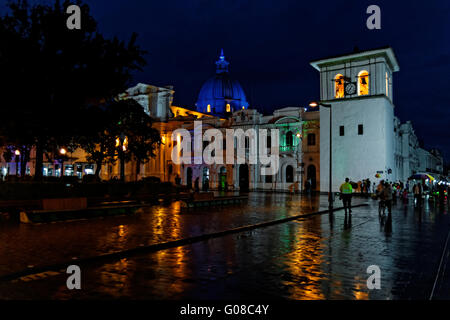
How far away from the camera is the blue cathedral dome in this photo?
78.1 metres

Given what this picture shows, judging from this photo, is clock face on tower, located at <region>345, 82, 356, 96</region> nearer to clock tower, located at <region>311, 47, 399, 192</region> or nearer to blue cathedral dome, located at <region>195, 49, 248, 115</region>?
clock tower, located at <region>311, 47, 399, 192</region>

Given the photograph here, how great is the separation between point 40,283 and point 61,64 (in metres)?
14.7

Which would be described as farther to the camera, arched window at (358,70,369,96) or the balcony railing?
the balcony railing

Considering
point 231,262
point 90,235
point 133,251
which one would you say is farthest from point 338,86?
point 231,262

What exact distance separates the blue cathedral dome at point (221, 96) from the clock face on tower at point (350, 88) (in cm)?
3418

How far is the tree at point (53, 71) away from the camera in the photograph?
1823 cm

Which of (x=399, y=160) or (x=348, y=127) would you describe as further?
(x=399, y=160)

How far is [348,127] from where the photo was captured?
44.5m

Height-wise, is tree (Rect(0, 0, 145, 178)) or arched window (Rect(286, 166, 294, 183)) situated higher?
tree (Rect(0, 0, 145, 178))

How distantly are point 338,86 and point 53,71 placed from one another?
33605mm

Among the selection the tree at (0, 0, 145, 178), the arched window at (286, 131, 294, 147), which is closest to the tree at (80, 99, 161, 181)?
the tree at (0, 0, 145, 178)

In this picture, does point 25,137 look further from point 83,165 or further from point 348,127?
point 83,165

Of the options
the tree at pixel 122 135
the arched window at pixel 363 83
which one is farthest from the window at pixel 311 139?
the tree at pixel 122 135
